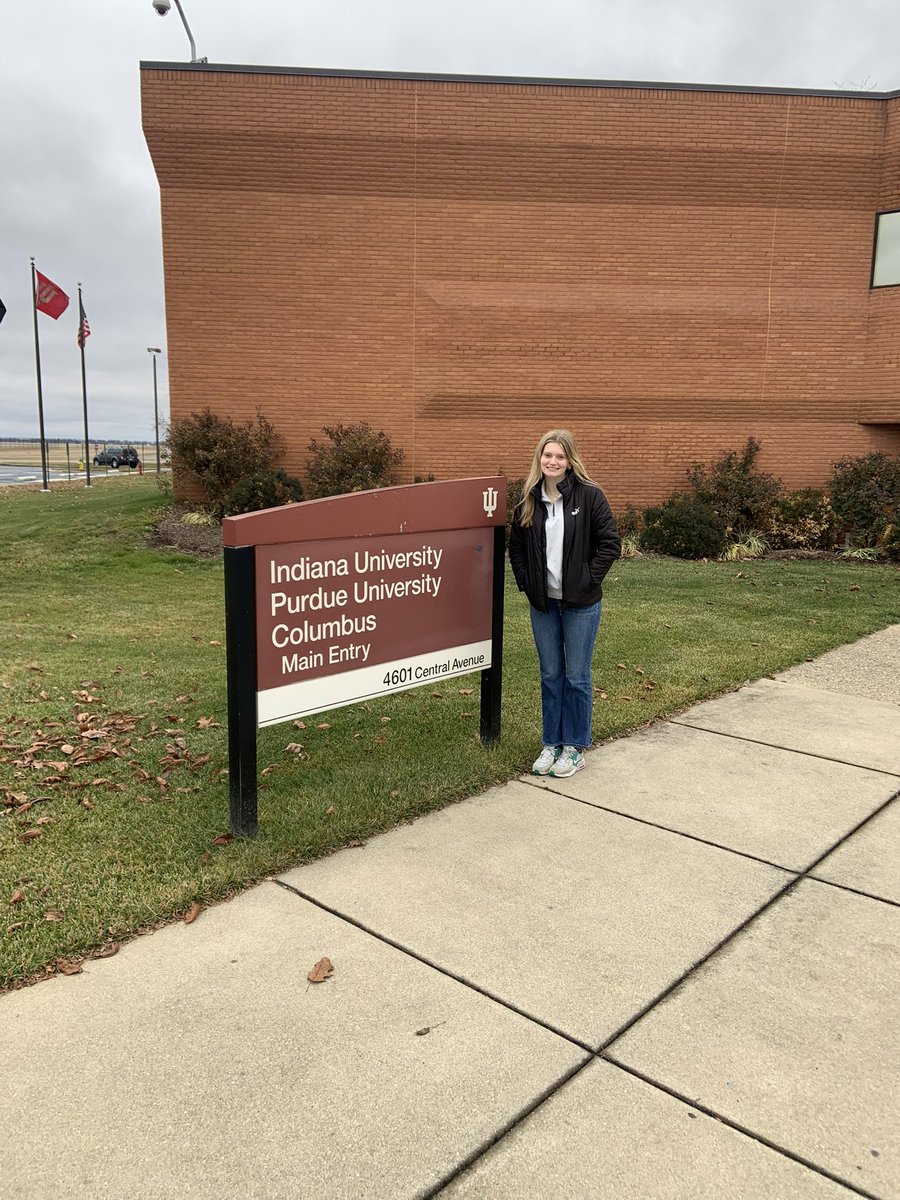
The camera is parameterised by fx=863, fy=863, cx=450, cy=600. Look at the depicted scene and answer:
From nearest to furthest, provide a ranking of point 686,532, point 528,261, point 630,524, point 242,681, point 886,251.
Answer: point 242,681, point 686,532, point 886,251, point 528,261, point 630,524

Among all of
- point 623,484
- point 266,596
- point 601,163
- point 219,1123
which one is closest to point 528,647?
point 266,596

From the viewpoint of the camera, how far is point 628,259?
15367 millimetres

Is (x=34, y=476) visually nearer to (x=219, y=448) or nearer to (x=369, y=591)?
(x=219, y=448)

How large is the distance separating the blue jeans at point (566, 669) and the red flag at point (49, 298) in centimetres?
2671

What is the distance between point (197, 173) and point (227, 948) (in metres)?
15.3

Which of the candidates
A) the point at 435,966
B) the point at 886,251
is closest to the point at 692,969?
the point at 435,966

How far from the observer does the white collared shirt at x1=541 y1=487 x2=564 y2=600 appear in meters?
4.38

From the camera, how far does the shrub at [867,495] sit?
14.5 m

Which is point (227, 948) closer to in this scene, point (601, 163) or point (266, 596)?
point (266, 596)

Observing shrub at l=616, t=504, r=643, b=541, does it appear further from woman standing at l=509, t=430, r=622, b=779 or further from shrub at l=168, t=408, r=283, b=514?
woman standing at l=509, t=430, r=622, b=779

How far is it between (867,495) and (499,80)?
376 inches

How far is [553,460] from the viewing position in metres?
4.28

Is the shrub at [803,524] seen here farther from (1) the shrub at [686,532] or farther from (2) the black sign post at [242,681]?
(2) the black sign post at [242,681]

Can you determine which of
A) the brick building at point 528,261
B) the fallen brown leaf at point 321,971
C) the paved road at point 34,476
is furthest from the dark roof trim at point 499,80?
the paved road at point 34,476
